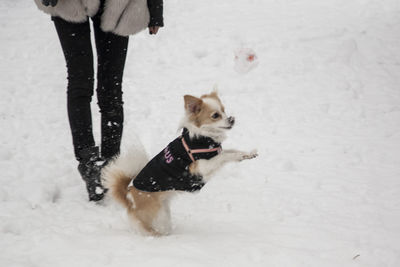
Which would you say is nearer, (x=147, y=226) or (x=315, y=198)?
(x=147, y=226)

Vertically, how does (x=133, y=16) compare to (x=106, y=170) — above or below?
above

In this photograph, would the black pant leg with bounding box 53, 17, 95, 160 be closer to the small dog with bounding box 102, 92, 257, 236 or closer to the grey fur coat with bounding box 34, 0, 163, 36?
the grey fur coat with bounding box 34, 0, 163, 36

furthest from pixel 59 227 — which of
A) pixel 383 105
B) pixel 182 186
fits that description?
pixel 383 105

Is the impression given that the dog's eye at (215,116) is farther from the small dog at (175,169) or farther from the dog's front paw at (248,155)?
the dog's front paw at (248,155)

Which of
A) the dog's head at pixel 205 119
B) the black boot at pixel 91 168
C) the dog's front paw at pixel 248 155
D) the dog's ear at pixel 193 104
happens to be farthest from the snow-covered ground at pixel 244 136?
the dog's ear at pixel 193 104

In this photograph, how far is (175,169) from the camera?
230 centimetres

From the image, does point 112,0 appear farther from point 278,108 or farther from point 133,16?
point 278,108

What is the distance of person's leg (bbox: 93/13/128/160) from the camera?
228cm

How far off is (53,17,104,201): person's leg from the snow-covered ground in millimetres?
400

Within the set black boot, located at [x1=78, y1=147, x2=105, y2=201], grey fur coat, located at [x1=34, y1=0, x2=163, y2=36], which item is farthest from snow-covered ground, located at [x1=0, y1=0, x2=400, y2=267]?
grey fur coat, located at [x1=34, y1=0, x2=163, y2=36]

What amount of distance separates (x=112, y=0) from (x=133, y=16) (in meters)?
0.16

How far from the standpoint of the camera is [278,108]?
4121 mm

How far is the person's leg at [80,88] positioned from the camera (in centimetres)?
215

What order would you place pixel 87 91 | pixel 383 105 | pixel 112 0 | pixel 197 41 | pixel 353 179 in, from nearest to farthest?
pixel 112 0 < pixel 87 91 < pixel 353 179 < pixel 383 105 < pixel 197 41
